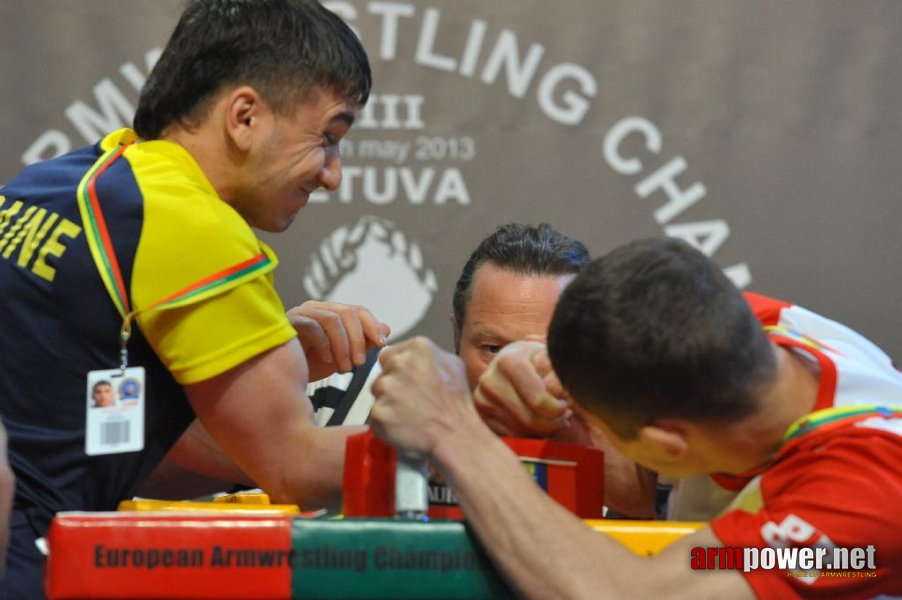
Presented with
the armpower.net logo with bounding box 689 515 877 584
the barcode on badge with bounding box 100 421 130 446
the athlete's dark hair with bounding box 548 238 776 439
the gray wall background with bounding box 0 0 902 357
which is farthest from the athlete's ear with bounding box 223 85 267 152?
the gray wall background with bounding box 0 0 902 357

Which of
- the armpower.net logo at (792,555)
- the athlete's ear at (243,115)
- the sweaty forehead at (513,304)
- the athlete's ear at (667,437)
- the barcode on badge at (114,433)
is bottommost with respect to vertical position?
the armpower.net logo at (792,555)

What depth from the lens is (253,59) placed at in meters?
1.52

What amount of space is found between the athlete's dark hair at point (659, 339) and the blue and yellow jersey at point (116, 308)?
38 cm

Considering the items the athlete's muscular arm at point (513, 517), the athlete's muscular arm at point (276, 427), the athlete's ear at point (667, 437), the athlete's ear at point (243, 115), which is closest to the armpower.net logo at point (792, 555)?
the athlete's muscular arm at point (513, 517)

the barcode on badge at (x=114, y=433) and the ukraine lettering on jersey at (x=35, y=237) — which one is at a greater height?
the ukraine lettering on jersey at (x=35, y=237)

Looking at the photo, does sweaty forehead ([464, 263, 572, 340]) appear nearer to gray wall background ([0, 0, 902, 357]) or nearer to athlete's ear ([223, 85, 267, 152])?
gray wall background ([0, 0, 902, 357])

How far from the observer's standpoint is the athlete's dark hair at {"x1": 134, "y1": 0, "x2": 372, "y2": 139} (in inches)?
59.4

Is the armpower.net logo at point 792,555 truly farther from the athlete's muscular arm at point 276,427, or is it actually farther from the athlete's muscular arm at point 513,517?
the athlete's muscular arm at point 276,427

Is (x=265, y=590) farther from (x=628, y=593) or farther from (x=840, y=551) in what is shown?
(x=840, y=551)

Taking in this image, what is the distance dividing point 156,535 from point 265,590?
0.35 ft

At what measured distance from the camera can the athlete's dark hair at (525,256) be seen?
232cm

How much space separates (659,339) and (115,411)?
2.05ft

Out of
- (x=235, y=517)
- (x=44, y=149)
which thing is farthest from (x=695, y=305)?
(x=44, y=149)

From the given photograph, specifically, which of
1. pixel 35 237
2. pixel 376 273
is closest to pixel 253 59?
pixel 35 237
